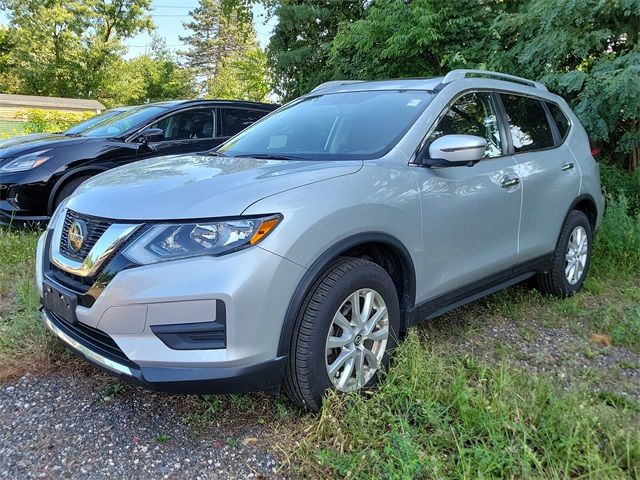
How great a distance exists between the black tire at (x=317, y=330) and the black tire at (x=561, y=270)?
7.34 ft

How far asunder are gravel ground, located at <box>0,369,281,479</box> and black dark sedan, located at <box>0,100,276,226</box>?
2.98 m

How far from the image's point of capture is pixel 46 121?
72.5 feet

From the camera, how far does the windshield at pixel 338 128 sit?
2.99m

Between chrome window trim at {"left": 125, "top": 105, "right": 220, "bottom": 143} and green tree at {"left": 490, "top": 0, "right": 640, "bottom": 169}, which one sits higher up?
green tree at {"left": 490, "top": 0, "right": 640, "bottom": 169}

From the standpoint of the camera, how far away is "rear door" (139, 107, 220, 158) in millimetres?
6090

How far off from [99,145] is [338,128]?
3.47 metres

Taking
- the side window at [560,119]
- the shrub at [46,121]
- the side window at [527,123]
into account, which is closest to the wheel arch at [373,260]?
the side window at [527,123]

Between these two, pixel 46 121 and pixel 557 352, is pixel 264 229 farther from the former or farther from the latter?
pixel 46 121

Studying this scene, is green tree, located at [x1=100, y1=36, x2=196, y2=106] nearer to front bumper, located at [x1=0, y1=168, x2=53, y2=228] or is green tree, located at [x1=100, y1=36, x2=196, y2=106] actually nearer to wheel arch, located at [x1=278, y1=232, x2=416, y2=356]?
front bumper, located at [x1=0, y1=168, x2=53, y2=228]

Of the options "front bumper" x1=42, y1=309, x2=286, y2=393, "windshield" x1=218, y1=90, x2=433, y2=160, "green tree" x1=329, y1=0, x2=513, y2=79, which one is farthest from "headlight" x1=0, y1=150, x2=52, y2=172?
"green tree" x1=329, y1=0, x2=513, y2=79

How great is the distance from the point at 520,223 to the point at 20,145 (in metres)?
5.06

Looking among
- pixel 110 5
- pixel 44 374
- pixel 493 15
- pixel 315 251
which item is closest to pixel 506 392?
pixel 315 251

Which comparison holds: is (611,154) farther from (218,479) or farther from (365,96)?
(218,479)

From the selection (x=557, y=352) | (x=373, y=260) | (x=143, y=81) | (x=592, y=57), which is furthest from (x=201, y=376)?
(x=143, y=81)
